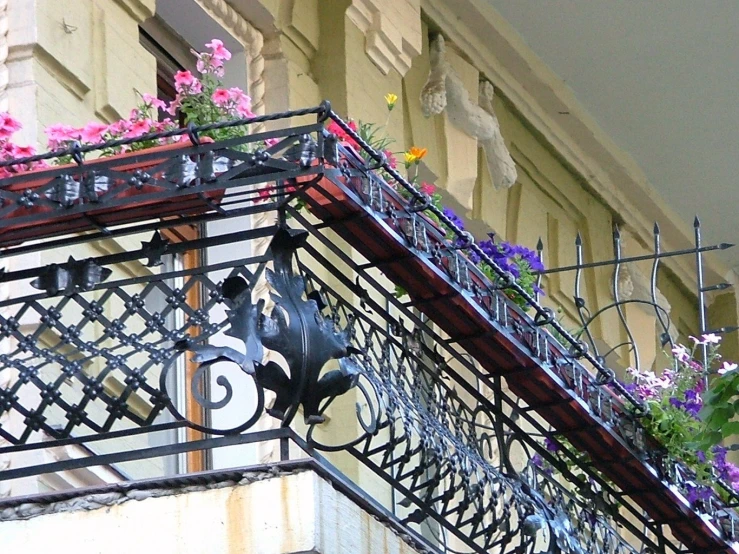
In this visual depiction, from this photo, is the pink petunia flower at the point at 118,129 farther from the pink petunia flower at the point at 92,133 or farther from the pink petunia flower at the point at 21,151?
the pink petunia flower at the point at 21,151

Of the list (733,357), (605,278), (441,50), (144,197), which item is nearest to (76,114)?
(144,197)

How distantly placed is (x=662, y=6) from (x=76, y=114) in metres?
4.79

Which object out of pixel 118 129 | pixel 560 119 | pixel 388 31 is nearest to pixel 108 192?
pixel 118 129

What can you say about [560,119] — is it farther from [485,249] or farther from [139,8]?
[139,8]

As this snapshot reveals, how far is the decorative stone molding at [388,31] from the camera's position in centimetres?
970

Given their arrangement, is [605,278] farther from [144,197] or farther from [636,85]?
[144,197]

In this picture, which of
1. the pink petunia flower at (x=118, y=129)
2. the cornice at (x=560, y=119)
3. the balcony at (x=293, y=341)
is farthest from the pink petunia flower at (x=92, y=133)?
the cornice at (x=560, y=119)

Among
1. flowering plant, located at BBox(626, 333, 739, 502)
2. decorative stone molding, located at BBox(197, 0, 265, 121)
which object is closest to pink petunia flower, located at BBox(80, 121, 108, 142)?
flowering plant, located at BBox(626, 333, 739, 502)

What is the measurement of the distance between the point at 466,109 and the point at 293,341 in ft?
17.5

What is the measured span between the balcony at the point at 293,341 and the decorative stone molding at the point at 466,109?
10.5ft

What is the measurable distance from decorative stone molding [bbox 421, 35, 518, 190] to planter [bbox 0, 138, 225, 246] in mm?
4946

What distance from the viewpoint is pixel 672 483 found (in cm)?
770

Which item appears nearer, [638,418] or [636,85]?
[638,418]

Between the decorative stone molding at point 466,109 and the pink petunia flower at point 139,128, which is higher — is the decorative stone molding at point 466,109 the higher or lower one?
the higher one
